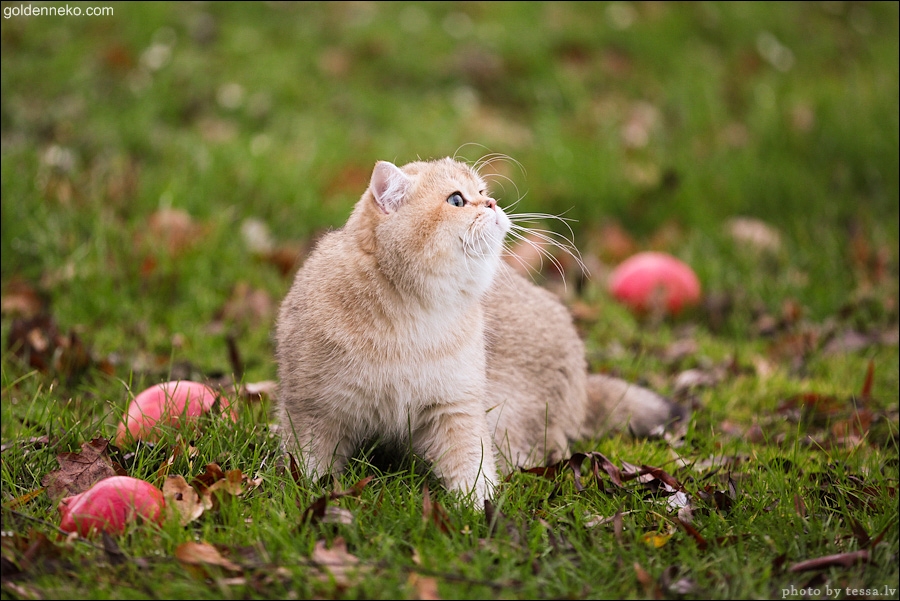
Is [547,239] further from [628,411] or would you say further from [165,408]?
[165,408]

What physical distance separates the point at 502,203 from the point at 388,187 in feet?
11.8

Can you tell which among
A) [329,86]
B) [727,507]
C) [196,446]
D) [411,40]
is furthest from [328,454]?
[411,40]

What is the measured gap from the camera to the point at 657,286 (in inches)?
207

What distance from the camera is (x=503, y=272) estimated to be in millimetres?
3400

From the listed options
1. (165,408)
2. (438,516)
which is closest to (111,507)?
(165,408)

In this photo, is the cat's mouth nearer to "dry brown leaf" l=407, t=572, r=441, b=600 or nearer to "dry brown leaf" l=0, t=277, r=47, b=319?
"dry brown leaf" l=407, t=572, r=441, b=600

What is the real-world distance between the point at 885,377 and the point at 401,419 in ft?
9.06

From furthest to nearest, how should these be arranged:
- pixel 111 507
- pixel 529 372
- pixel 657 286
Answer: pixel 657 286 < pixel 529 372 < pixel 111 507

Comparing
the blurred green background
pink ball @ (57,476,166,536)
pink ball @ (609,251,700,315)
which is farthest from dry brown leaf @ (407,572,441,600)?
pink ball @ (609,251,700,315)

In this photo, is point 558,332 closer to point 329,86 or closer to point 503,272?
point 503,272

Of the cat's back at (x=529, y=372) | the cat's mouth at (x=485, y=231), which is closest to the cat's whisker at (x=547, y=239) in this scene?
the cat's mouth at (x=485, y=231)

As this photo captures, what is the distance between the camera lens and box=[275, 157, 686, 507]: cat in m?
2.82

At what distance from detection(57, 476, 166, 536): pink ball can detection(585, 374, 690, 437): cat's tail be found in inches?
71.8

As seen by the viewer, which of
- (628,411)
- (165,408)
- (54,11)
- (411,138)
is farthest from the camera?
(54,11)
